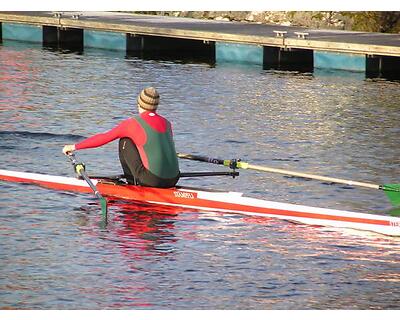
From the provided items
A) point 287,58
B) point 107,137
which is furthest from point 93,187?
point 287,58

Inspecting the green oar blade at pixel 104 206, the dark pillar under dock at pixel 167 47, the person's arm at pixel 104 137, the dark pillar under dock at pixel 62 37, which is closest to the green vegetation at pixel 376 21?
the dark pillar under dock at pixel 167 47

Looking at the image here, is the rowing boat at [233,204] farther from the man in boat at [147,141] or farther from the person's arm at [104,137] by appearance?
the person's arm at [104,137]

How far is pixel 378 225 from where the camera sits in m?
18.0

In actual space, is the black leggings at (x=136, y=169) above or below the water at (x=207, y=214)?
above

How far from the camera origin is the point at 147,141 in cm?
1888

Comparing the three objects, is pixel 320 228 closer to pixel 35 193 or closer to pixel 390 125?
pixel 35 193

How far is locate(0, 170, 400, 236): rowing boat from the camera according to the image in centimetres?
1814

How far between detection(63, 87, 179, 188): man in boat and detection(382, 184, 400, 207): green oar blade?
3040 millimetres

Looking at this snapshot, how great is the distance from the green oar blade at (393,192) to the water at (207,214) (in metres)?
0.61

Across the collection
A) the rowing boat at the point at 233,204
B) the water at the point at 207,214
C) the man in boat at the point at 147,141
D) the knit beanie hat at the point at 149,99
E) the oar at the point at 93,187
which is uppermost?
the knit beanie hat at the point at 149,99

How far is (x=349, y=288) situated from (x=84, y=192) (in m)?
5.92

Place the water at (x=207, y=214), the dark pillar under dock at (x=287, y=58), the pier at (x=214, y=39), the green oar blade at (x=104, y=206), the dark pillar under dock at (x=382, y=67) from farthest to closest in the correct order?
the dark pillar under dock at (x=287, y=58), the pier at (x=214, y=39), the dark pillar under dock at (x=382, y=67), the green oar blade at (x=104, y=206), the water at (x=207, y=214)

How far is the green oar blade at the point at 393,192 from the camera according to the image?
18859mm

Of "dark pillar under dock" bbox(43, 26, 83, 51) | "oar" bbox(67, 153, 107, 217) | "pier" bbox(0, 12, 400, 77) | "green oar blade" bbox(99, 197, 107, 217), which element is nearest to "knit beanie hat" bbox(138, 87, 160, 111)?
"oar" bbox(67, 153, 107, 217)
